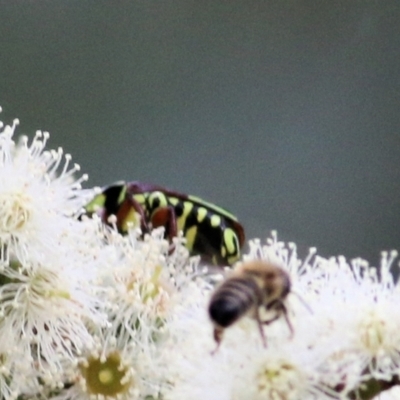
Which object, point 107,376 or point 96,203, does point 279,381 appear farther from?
point 96,203

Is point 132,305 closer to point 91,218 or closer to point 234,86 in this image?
point 91,218

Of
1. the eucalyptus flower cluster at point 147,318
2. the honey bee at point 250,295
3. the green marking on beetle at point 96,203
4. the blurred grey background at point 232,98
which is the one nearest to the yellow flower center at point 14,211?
the eucalyptus flower cluster at point 147,318

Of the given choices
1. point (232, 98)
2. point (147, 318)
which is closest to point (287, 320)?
point (147, 318)

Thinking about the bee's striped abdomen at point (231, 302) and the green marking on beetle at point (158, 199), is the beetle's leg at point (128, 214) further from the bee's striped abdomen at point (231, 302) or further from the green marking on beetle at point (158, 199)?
the bee's striped abdomen at point (231, 302)

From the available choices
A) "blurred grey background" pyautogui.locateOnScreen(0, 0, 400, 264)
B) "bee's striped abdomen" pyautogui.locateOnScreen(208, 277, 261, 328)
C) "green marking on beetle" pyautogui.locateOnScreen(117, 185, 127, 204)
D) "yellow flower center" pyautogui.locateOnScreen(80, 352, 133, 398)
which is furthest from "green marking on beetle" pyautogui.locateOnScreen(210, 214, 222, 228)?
"blurred grey background" pyautogui.locateOnScreen(0, 0, 400, 264)

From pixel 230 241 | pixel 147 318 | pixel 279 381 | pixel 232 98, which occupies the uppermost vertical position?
pixel 232 98

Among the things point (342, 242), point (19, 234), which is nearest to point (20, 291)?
point (19, 234)
